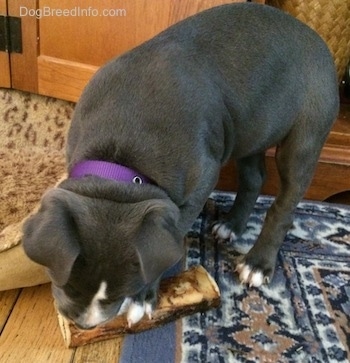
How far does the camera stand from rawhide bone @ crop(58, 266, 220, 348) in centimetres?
163

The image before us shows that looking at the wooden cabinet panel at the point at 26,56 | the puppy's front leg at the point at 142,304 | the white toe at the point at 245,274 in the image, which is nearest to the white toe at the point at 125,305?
the puppy's front leg at the point at 142,304

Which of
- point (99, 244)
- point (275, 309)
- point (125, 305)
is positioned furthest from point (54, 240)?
point (275, 309)

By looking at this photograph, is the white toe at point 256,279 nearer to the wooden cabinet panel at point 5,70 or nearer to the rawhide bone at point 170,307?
the rawhide bone at point 170,307

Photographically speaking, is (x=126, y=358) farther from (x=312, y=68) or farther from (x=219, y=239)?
(x=312, y=68)

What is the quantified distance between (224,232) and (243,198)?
0.15 meters

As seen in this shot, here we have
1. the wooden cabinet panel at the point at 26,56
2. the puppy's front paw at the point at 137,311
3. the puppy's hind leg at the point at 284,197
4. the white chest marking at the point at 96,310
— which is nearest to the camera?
the white chest marking at the point at 96,310

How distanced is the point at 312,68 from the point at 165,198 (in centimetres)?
77

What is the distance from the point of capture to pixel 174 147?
1.54 m

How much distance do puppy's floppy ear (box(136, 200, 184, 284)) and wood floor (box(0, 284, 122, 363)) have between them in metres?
0.48

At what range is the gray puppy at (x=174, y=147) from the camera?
1.29m

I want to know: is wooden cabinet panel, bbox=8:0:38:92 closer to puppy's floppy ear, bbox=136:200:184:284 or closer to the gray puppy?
the gray puppy

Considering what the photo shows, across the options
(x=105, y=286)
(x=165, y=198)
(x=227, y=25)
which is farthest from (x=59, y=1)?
(x=105, y=286)

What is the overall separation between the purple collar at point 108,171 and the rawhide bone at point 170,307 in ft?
1.43

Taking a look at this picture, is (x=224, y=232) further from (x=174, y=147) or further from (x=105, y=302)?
(x=105, y=302)
